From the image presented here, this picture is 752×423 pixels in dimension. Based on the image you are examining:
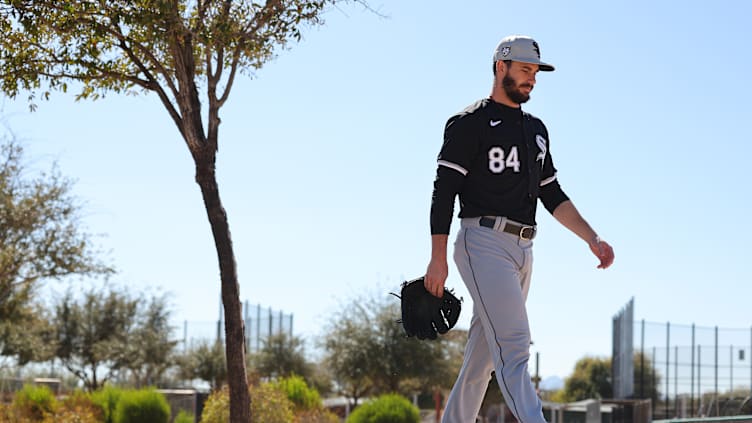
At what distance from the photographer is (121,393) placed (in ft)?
57.7

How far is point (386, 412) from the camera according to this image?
17594mm

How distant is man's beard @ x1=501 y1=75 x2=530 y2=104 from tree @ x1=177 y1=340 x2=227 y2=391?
2847 centimetres

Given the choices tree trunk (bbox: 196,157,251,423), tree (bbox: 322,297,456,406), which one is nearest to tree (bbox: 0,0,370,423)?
tree trunk (bbox: 196,157,251,423)

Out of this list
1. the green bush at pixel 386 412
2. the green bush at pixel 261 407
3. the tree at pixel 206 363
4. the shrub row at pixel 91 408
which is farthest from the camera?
the tree at pixel 206 363

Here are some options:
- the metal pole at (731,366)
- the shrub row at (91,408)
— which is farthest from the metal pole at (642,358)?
the shrub row at (91,408)

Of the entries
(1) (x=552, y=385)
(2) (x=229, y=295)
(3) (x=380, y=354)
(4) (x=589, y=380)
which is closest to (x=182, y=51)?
(2) (x=229, y=295)

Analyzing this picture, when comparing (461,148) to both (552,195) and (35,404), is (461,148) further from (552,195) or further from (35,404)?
(35,404)

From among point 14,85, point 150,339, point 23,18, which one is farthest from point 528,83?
point 150,339

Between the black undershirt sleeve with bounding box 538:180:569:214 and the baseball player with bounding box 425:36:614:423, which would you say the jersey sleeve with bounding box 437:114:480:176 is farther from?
the black undershirt sleeve with bounding box 538:180:569:214

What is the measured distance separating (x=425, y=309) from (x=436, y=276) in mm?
253

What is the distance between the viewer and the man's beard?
5117mm

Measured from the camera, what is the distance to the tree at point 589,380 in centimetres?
3984

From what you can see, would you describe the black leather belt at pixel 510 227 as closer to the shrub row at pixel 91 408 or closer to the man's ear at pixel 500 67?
the man's ear at pixel 500 67

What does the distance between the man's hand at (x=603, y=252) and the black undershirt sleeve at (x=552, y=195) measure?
0.34 m
